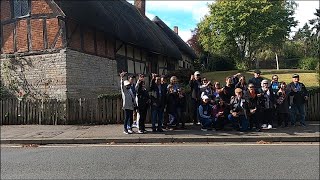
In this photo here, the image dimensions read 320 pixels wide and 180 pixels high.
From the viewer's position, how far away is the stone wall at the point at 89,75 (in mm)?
15031

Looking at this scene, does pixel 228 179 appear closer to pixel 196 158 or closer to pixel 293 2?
pixel 196 158

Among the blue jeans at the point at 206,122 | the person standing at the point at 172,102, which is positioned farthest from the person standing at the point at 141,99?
the blue jeans at the point at 206,122

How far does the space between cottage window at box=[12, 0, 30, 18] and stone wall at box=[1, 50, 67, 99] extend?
1.88m

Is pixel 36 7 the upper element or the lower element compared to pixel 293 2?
lower

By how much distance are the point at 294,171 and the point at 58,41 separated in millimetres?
11435

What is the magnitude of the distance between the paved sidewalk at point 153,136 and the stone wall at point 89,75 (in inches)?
153

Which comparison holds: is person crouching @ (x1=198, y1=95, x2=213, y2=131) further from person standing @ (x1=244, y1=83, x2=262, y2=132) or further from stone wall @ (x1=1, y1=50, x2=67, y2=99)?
stone wall @ (x1=1, y1=50, x2=67, y2=99)

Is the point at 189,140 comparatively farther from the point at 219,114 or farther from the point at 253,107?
the point at 253,107

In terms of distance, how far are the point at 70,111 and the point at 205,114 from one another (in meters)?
5.19

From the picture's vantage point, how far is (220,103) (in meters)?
11.0

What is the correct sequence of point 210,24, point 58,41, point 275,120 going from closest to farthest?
point 275,120 < point 58,41 < point 210,24

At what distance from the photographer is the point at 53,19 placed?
1497cm

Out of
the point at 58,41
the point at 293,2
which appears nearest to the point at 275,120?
the point at 58,41

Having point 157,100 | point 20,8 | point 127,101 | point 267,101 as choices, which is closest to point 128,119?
point 127,101
